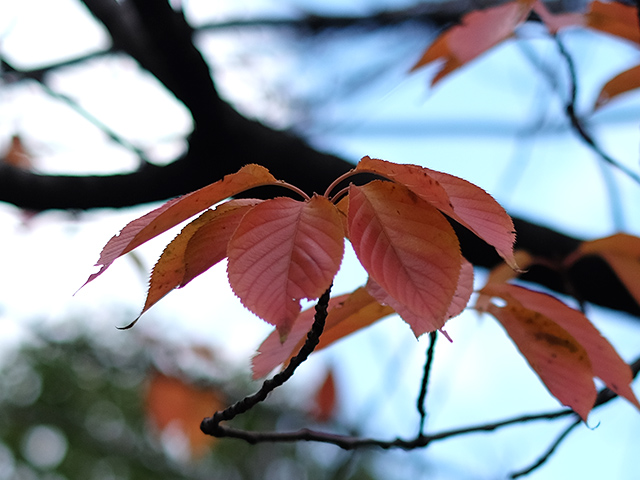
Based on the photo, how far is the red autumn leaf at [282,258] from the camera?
0.94 feet

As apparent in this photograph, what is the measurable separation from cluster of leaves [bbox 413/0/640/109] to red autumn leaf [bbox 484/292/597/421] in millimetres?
280

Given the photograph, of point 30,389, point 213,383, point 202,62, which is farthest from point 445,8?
point 30,389

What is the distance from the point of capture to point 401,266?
0.32 meters

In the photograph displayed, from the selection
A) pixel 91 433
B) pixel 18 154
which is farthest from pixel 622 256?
pixel 91 433

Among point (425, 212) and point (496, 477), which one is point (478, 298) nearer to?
point (425, 212)

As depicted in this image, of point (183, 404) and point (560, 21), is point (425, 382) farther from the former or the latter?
point (183, 404)

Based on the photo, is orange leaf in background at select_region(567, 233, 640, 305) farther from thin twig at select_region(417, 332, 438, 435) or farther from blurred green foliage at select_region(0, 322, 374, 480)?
blurred green foliage at select_region(0, 322, 374, 480)

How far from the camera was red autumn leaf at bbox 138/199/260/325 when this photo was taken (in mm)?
336

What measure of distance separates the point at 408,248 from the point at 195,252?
0.13m

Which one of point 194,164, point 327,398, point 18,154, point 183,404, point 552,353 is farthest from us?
point 183,404

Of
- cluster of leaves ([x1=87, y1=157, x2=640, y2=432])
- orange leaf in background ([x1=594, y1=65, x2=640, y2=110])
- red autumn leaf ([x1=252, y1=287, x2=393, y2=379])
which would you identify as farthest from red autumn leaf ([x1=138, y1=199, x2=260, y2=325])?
orange leaf in background ([x1=594, y1=65, x2=640, y2=110])

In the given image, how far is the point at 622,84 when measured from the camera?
594mm

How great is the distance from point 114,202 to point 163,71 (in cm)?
25

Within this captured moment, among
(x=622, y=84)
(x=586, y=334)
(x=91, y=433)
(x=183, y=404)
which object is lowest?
(x=91, y=433)
